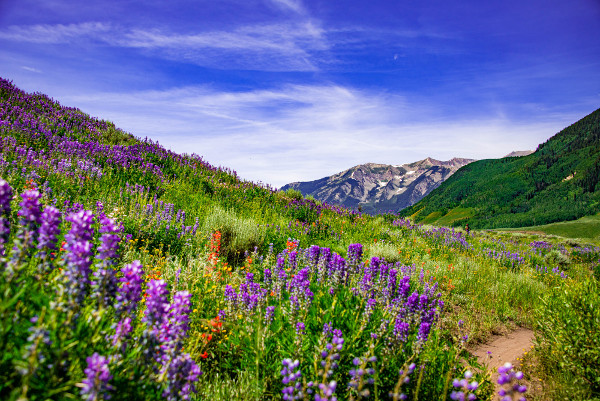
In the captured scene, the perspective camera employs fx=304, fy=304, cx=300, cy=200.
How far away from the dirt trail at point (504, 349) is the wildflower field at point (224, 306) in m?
0.22

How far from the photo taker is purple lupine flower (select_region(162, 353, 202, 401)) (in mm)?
1730

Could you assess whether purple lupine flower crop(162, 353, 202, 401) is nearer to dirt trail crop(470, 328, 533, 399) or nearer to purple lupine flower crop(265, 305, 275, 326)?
purple lupine flower crop(265, 305, 275, 326)

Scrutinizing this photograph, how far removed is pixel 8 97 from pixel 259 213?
12143mm

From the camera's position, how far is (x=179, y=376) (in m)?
1.78

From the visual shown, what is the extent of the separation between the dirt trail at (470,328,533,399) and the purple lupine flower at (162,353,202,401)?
4160 millimetres

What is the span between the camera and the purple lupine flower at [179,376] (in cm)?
173

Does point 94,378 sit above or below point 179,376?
above

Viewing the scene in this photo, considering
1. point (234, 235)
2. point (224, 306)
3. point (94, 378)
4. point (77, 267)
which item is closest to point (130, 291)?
point (77, 267)

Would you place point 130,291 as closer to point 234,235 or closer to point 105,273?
point 105,273

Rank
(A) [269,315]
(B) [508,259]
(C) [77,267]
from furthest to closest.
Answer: (B) [508,259] → (A) [269,315] → (C) [77,267]

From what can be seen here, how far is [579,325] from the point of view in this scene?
3.95m

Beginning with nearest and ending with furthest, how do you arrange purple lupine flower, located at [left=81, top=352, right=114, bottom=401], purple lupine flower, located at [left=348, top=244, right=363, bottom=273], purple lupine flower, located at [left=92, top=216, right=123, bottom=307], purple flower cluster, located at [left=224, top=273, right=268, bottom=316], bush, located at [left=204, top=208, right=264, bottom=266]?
1. purple lupine flower, located at [left=81, top=352, right=114, bottom=401]
2. purple lupine flower, located at [left=92, top=216, right=123, bottom=307]
3. purple flower cluster, located at [left=224, top=273, right=268, bottom=316]
4. purple lupine flower, located at [left=348, top=244, right=363, bottom=273]
5. bush, located at [left=204, top=208, right=264, bottom=266]

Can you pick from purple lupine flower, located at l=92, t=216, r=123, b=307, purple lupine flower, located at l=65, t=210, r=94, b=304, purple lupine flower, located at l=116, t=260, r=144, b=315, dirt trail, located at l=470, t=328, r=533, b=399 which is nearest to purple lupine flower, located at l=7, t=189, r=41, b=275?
purple lupine flower, located at l=65, t=210, r=94, b=304

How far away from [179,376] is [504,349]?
18.0 ft
